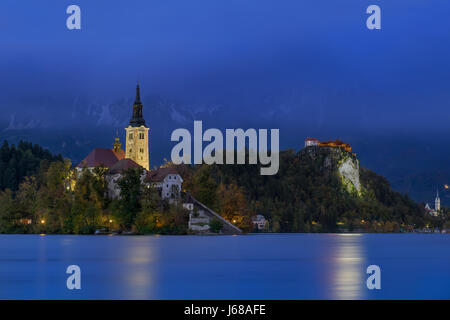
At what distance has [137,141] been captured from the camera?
592 ft

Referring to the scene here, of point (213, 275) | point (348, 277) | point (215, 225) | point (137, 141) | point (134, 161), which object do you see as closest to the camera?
point (348, 277)

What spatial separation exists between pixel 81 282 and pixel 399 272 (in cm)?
2809

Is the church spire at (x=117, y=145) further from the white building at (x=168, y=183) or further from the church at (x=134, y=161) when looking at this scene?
the white building at (x=168, y=183)

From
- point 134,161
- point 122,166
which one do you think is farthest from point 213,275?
point 134,161

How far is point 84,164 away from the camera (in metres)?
149

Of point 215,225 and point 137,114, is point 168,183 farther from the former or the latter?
point 137,114

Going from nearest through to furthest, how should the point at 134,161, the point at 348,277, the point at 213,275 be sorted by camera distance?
1. the point at 348,277
2. the point at 213,275
3. the point at 134,161

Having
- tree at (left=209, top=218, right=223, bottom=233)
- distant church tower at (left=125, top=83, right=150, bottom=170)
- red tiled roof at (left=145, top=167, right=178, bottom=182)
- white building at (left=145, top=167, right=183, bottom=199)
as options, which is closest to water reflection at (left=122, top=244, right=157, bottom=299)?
tree at (left=209, top=218, right=223, bottom=233)

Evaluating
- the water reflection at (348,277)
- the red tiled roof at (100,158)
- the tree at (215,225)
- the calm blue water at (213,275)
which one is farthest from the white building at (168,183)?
the water reflection at (348,277)

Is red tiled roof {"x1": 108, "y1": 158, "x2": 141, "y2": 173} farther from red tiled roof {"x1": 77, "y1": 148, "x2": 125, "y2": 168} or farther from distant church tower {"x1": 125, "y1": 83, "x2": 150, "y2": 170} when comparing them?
distant church tower {"x1": 125, "y1": 83, "x2": 150, "y2": 170}

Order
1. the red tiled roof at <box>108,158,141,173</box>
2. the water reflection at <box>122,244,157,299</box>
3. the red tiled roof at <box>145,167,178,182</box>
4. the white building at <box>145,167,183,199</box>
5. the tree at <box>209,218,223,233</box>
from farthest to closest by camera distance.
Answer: the red tiled roof at <box>108,158,141,173</box>
the red tiled roof at <box>145,167,178,182</box>
the white building at <box>145,167,183,199</box>
the tree at <box>209,218,223,233</box>
the water reflection at <box>122,244,157,299</box>

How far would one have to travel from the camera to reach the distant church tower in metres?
180
